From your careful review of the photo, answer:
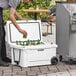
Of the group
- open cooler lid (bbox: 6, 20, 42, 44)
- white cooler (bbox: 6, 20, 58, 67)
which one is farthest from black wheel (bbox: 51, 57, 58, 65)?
open cooler lid (bbox: 6, 20, 42, 44)

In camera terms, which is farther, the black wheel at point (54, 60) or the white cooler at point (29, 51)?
the black wheel at point (54, 60)

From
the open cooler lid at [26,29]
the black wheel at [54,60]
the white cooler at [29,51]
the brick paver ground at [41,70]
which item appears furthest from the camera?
the open cooler lid at [26,29]

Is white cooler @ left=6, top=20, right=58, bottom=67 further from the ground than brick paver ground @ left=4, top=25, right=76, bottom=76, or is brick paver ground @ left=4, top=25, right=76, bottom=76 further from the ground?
white cooler @ left=6, top=20, right=58, bottom=67

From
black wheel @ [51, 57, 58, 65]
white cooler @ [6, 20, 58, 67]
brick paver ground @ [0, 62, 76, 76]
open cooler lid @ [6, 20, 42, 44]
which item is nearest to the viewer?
brick paver ground @ [0, 62, 76, 76]

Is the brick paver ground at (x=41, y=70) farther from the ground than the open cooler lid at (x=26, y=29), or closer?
closer

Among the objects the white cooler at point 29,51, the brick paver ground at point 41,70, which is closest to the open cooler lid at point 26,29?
the white cooler at point 29,51

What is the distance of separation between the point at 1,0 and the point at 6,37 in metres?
0.93

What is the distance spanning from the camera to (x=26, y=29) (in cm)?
709

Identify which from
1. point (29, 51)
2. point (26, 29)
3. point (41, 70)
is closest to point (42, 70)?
point (41, 70)

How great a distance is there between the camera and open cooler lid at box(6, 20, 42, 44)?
692cm

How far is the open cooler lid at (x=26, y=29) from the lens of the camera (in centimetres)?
692

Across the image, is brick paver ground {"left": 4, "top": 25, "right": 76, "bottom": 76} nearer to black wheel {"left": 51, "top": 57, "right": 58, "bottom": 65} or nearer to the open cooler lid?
black wheel {"left": 51, "top": 57, "right": 58, "bottom": 65}

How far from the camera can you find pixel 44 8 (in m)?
15.0

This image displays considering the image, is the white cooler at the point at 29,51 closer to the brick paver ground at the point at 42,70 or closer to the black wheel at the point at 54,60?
the black wheel at the point at 54,60
